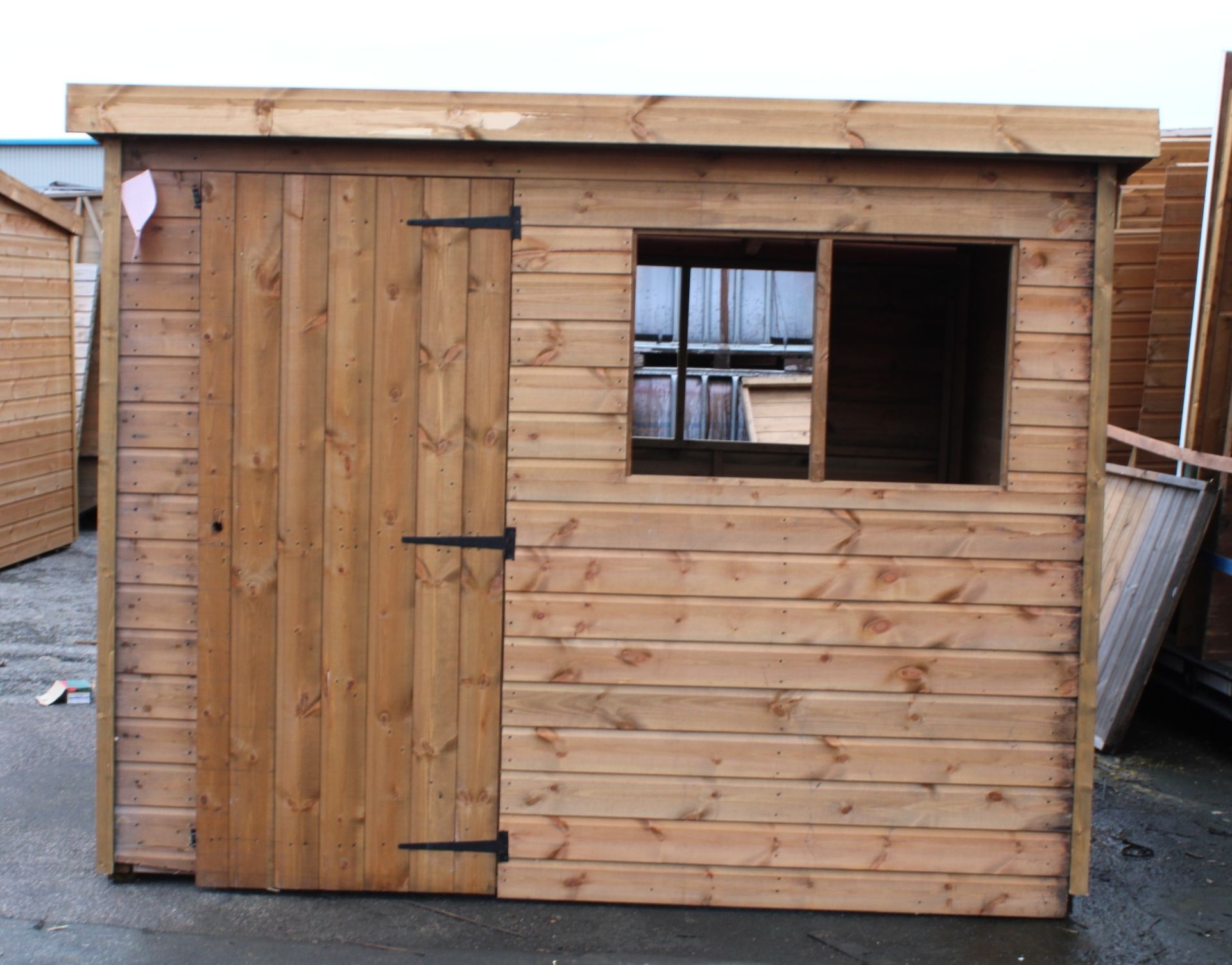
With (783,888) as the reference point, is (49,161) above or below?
above

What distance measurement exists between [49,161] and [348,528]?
2178cm

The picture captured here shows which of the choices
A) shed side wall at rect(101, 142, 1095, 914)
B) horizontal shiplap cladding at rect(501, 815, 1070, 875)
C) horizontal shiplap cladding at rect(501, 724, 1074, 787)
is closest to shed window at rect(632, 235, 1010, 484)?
shed side wall at rect(101, 142, 1095, 914)

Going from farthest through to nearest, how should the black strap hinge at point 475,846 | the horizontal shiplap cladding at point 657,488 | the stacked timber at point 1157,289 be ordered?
1. the stacked timber at point 1157,289
2. the black strap hinge at point 475,846
3. the horizontal shiplap cladding at point 657,488

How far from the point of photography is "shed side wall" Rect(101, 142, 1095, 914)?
4035 mm

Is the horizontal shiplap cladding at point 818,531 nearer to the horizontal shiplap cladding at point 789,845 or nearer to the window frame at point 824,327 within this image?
the window frame at point 824,327

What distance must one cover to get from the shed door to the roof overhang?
0.20 meters

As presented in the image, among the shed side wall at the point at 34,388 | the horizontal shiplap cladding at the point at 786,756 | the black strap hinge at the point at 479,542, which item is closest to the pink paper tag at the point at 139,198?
the black strap hinge at the point at 479,542

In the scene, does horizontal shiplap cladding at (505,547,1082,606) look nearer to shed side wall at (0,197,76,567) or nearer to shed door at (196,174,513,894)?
shed door at (196,174,513,894)

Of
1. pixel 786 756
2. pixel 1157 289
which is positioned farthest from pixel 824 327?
pixel 1157 289

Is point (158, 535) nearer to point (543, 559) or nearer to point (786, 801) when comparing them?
point (543, 559)

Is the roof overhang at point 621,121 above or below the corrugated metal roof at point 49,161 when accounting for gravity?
below

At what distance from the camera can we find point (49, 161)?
22.5 meters

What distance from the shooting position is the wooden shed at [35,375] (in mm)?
9977

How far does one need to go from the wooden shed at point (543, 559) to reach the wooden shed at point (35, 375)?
22.1 feet
